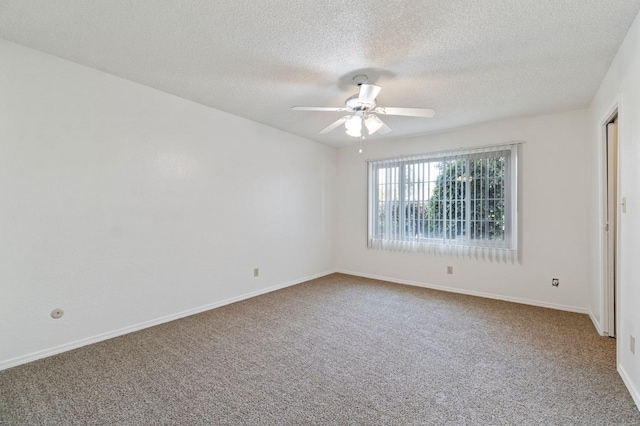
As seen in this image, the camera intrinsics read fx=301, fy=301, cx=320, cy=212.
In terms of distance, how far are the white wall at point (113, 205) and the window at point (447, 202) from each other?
6.39 ft

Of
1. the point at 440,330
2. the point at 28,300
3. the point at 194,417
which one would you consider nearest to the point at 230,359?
the point at 194,417

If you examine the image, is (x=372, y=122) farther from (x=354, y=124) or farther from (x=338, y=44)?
(x=338, y=44)

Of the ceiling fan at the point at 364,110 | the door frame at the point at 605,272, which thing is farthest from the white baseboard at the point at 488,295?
the ceiling fan at the point at 364,110

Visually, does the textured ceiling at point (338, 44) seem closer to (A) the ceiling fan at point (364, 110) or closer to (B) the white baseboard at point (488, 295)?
(A) the ceiling fan at point (364, 110)

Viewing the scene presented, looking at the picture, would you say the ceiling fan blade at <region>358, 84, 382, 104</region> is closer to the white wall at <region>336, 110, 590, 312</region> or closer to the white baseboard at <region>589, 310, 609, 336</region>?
the white wall at <region>336, 110, 590, 312</region>

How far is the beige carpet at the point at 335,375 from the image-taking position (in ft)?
5.77

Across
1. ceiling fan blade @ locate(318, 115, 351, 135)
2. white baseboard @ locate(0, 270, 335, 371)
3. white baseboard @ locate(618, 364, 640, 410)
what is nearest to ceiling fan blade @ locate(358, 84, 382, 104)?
ceiling fan blade @ locate(318, 115, 351, 135)

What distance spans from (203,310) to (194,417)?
193 centimetres

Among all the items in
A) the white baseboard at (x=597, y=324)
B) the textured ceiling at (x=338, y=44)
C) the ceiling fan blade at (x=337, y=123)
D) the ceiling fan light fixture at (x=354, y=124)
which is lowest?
the white baseboard at (x=597, y=324)

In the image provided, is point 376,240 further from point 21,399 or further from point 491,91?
point 21,399

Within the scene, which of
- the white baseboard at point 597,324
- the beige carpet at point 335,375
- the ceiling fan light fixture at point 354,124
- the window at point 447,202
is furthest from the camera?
the window at point 447,202

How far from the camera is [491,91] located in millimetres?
3025

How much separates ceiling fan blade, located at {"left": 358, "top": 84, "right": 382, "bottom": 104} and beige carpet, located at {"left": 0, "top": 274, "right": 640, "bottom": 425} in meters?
2.12

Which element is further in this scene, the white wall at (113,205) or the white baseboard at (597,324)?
the white baseboard at (597,324)
